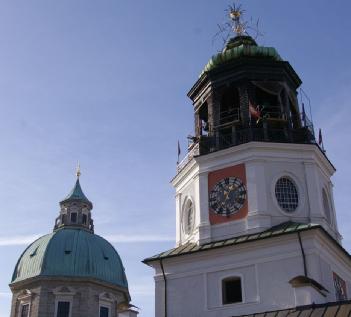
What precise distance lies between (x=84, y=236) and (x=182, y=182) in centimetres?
3104

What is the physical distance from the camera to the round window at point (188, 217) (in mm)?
26250

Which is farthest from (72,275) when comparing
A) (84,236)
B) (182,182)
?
(182,182)

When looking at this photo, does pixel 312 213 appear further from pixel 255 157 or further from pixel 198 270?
pixel 198 270

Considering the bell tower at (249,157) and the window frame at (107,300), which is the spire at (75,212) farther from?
the bell tower at (249,157)


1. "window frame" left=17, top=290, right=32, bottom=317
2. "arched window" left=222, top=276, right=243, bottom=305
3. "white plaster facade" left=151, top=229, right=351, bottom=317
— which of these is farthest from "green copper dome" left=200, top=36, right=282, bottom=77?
"window frame" left=17, top=290, right=32, bottom=317

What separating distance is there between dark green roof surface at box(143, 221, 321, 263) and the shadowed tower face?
25.6 meters

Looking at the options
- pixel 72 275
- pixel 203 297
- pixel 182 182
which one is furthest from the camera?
pixel 72 275

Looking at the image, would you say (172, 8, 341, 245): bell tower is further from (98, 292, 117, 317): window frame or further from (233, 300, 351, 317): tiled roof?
(98, 292, 117, 317): window frame

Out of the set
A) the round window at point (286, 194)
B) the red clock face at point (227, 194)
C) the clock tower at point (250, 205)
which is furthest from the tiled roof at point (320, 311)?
the round window at point (286, 194)

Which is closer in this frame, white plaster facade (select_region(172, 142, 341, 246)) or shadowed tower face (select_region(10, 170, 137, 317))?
white plaster facade (select_region(172, 142, 341, 246))

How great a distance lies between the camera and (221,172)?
2542 cm

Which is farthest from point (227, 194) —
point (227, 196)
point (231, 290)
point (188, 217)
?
point (231, 290)

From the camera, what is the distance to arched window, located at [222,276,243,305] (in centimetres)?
2278

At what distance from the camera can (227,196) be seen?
24828mm
